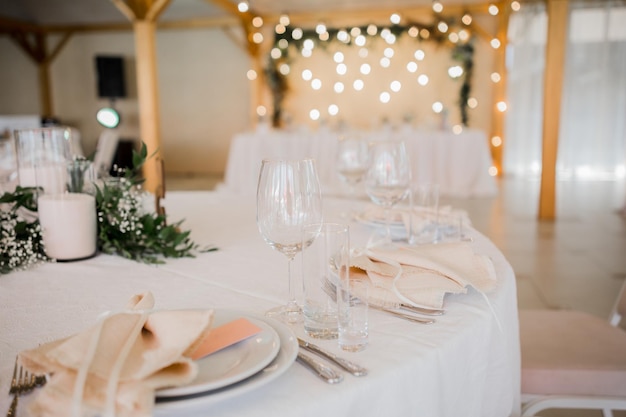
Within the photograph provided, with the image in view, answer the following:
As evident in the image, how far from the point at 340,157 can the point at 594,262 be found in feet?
9.82

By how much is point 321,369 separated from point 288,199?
0.27 metres

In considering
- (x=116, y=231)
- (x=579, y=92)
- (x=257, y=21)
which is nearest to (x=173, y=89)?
(x=257, y=21)

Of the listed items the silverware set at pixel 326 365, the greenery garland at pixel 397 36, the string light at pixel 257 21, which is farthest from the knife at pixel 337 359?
the string light at pixel 257 21

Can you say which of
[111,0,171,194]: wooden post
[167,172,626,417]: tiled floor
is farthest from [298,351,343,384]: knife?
[111,0,171,194]: wooden post

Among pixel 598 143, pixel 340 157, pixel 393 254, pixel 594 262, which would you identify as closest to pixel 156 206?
pixel 340 157

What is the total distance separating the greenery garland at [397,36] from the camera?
863 centimetres

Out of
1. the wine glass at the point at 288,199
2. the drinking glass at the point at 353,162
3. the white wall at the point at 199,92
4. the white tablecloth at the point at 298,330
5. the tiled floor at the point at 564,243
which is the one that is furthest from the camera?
the white wall at the point at 199,92

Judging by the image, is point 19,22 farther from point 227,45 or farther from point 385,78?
point 385,78

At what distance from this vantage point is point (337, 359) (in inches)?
25.7

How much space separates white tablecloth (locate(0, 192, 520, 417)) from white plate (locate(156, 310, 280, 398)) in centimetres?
3

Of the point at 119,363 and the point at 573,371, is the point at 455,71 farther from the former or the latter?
the point at 119,363

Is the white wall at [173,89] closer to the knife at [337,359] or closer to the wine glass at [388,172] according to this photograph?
the wine glass at [388,172]

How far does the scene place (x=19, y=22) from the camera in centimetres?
1040

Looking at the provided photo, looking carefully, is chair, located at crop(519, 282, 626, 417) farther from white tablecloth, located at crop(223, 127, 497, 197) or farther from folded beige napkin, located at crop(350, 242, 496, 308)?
white tablecloth, located at crop(223, 127, 497, 197)
